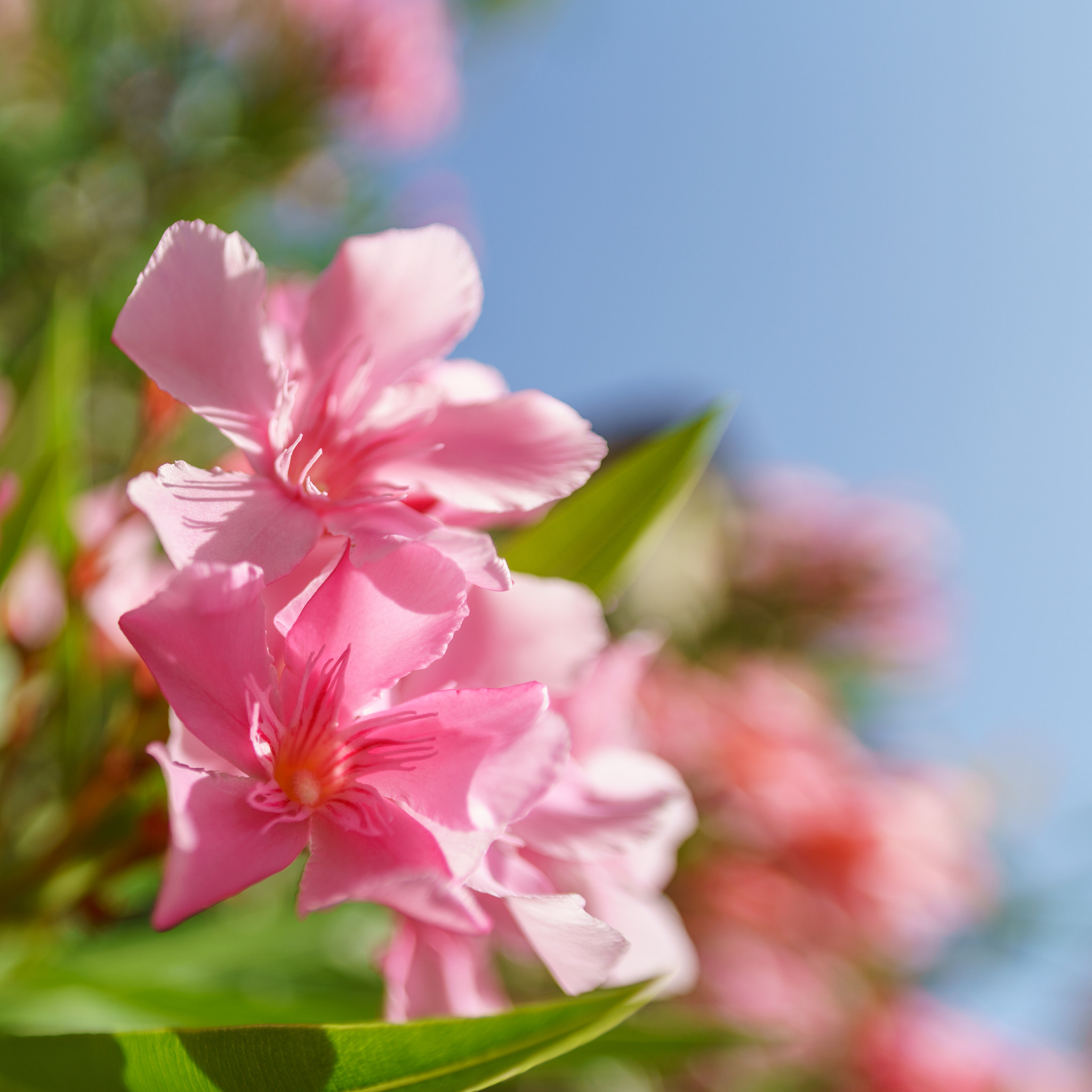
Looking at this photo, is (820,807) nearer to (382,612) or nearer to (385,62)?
(382,612)

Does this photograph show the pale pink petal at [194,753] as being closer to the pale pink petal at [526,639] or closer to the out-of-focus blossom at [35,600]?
the pale pink petal at [526,639]

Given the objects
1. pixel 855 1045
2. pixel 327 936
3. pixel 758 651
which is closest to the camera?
pixel 327 936

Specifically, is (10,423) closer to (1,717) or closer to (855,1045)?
(1,717)

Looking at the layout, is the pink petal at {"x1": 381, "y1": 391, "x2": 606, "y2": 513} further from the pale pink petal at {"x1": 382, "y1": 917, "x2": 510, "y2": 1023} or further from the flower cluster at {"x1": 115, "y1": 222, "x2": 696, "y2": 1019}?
the pale pink petal at {"x1": 382, "y1": 917, "x2": 510, "y2": 1023}

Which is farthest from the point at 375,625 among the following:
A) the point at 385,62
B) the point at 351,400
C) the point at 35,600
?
the point at 385,62

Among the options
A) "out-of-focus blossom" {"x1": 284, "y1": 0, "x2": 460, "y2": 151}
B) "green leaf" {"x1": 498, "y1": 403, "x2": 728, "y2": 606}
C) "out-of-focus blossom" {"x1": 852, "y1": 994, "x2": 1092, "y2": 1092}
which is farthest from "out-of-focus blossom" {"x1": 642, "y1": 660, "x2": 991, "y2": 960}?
"out-of-focus blossom" {"x1": 284, "y1": 0, "x2": 460, "y2": 151}

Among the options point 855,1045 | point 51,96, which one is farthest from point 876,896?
point 51,96
